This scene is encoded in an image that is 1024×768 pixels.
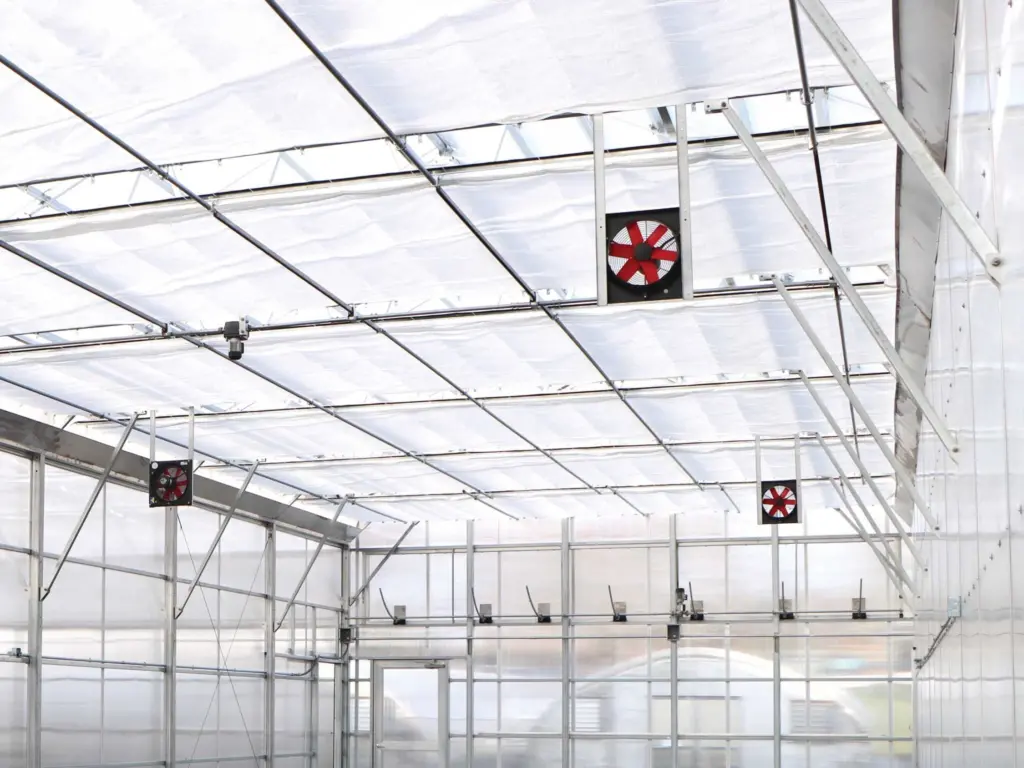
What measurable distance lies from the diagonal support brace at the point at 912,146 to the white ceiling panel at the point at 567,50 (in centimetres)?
362

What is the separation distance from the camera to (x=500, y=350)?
16.4 metres

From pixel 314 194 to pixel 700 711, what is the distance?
18.6 metres

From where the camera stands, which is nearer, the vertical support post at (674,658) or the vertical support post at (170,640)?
the vertical support post at (170,640)

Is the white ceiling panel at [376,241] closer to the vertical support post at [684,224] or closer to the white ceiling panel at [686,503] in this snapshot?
the vertical support post at [684,224]

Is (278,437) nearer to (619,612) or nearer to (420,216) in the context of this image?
(619,612)

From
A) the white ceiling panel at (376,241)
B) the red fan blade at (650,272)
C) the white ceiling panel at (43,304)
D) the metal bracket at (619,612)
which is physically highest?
the white ceiling panel at (376,241)

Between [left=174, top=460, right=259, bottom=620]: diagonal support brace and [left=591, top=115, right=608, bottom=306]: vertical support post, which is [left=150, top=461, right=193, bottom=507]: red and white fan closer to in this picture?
[left=174, top=460, right=259, bottom=620]: diagonal support brace

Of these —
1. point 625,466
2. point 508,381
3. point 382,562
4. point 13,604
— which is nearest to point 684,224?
point 508,381

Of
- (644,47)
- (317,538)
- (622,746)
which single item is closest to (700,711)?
(622,746)

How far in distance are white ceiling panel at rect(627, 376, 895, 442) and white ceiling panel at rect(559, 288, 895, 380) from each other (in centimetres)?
127

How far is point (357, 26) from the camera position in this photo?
8812 mm

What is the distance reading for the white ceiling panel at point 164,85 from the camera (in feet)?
28.3

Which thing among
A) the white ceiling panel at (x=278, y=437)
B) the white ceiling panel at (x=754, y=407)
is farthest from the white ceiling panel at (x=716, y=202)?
the white ceiling panel at (x=278, y=437)

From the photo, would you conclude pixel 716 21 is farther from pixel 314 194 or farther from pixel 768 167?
pixel 314 194
